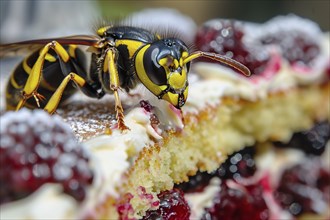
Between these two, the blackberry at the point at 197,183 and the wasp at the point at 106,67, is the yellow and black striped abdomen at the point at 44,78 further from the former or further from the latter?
the blackberry at the point at 197,183

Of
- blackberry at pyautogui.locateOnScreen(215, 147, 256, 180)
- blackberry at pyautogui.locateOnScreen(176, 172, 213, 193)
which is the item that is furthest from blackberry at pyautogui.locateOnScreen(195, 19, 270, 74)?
blackberry at pyautogui.locateOnScreen(176, 172, 213, 193)

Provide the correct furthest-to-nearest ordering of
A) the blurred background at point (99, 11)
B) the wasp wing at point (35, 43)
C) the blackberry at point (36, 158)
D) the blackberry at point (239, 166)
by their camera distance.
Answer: the blurred background at point (99, 11)
the blackberry at point (239, 166)
the wasp wing at point (35, 43)
the blackberry at point (36, 158)

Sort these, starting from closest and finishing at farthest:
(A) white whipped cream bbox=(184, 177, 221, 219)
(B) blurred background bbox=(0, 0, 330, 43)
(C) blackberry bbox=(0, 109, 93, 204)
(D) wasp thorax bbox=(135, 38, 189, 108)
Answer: (C) blackberry bbox=(0, 109, 93, 204)
(D) wasp thorax bbox=(135, 38, 189, 108)
(A) white whipped cream bbox=(184, 177, 221, 219)
(B) blurred background bbox=(0, 0, 330, 43)

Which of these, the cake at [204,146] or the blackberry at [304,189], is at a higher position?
the cake at [204,146]

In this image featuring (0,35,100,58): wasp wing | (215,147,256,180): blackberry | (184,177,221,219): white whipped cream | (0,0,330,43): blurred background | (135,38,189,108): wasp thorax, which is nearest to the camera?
(135,38,189,108): wasp thorax

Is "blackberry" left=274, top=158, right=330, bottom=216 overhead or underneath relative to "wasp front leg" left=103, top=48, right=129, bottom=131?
underneath

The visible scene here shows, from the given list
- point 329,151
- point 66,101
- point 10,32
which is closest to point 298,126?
point 329,151

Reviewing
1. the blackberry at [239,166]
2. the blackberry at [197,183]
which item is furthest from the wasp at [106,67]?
the blackberry at [239,166]

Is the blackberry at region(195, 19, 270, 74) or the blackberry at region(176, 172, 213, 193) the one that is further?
the blackberry at region(195, 19, 270, 74)

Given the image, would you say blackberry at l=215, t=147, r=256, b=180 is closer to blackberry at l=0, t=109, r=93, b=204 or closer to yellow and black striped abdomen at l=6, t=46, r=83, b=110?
yellow and black striped abdomen at l=6, t=46, r=83, b=110
